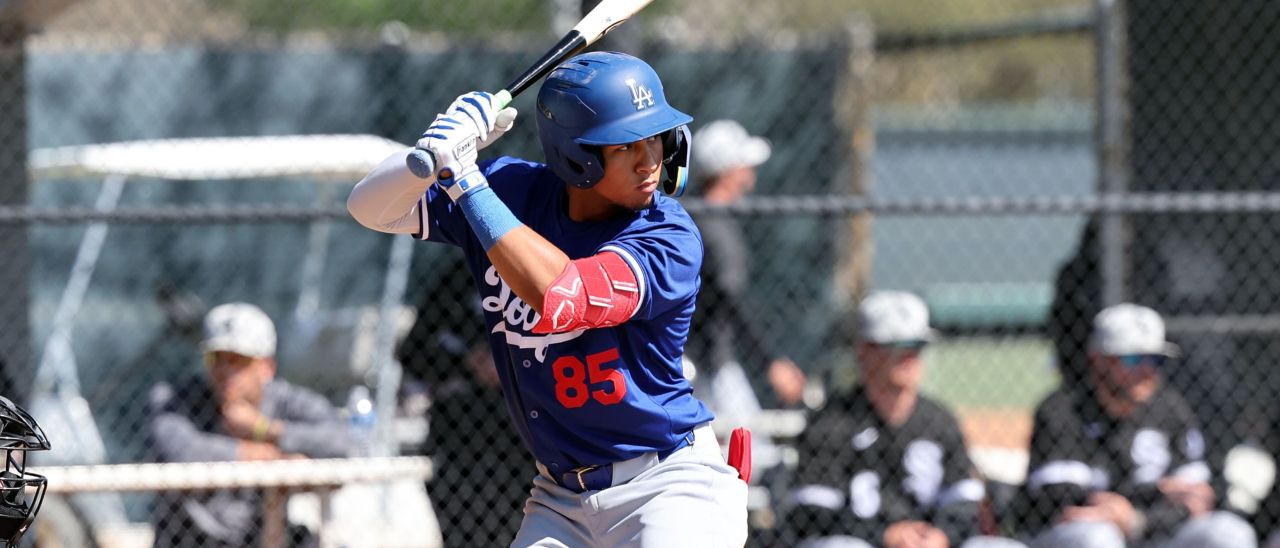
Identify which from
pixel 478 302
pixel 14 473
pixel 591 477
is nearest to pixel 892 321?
pixel 478 302

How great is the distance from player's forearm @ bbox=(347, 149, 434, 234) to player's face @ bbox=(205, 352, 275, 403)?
6.16 ft

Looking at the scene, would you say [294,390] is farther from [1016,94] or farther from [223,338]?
[1016,94]

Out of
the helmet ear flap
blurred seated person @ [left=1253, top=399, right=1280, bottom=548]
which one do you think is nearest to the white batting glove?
the helmet ear flap

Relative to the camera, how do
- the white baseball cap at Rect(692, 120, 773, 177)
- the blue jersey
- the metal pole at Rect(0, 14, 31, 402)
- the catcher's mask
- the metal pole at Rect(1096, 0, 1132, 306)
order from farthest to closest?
the metal pole at Rect(1096, 0, 1132, 306) → the white baseball cap at Rect(692, 120, 773, 177) → the metal pole at Rect(0, 14, 31, 402) → the blue jersey → the catcher's mask

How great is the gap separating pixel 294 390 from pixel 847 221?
448 cm

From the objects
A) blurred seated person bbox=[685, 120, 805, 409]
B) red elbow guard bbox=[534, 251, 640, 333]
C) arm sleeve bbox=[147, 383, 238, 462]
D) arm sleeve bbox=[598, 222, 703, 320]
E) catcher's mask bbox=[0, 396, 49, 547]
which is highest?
blurred seated person bbox=[685, 120, 805, 409]

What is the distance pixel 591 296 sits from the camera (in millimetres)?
2746

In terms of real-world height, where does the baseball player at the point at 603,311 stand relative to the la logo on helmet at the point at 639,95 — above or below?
below

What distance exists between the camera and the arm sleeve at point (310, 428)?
16.0 ft

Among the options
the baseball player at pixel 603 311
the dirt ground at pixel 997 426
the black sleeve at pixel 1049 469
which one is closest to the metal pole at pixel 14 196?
the baseball player at pixel 603 311

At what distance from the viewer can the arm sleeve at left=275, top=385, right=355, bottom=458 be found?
4.86 meters

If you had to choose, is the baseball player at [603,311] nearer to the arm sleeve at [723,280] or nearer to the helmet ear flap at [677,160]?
the helmet ear flap at [677,160]

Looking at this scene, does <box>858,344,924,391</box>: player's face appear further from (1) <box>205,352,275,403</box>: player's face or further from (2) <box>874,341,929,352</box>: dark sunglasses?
(1) <box>205,352,275,403</box>: player's face

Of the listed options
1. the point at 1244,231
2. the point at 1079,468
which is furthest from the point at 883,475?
the point at 1244,231
